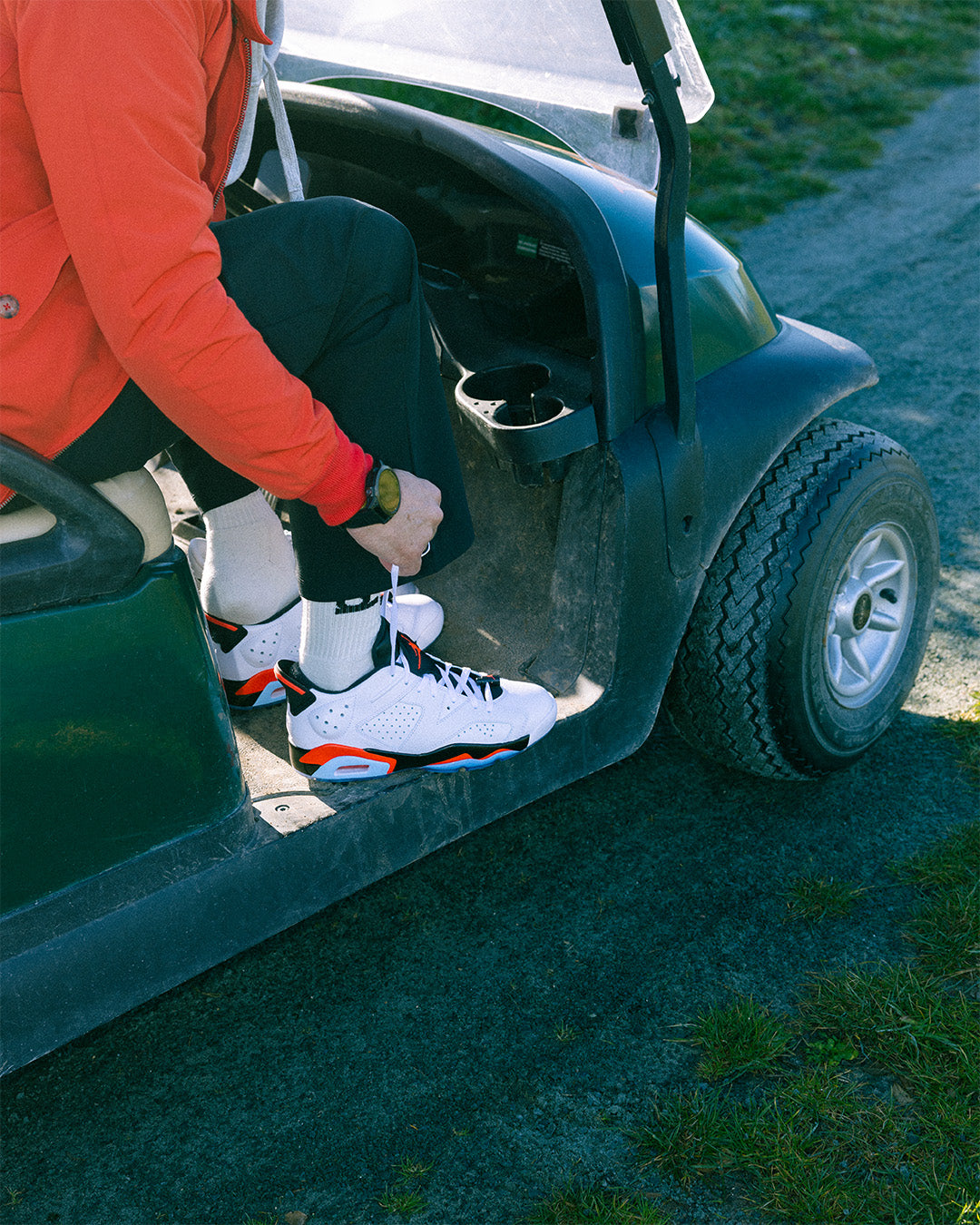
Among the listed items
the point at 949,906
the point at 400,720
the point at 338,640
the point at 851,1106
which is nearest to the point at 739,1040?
the point at 851,1106

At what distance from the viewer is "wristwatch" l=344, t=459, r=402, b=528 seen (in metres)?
1.48

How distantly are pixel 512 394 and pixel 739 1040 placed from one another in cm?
113

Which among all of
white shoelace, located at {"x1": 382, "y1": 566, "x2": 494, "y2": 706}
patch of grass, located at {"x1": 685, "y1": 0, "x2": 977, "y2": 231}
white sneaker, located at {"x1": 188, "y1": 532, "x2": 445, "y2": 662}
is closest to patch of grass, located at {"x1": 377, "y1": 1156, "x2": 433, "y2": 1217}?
white shoelace, located at {"x1": 382, "y1": 566, "x2": 494, "y2": 706}

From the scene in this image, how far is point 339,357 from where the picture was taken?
1.57 m

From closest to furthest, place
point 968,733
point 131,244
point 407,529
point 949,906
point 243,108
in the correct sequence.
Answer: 1. point 131,244
2. point 243,108
3. point 407,529
4. point 949,906
5. point 968,733

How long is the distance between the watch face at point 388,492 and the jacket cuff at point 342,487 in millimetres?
24

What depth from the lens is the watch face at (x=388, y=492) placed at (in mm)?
1490

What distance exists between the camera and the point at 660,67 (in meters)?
1.59

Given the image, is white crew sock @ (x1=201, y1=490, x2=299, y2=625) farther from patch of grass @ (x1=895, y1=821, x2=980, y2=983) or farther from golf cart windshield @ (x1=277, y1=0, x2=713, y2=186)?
patch of grass @ (x1=895, y1=821, x2=980, y2=983)

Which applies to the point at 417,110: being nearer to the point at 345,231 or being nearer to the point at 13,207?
the point at 345,231

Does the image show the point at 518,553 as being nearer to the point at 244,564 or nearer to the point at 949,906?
the point at 244,564

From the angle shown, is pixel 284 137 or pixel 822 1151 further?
pixel 284 137

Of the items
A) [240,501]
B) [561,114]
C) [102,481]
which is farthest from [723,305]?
[102,481]

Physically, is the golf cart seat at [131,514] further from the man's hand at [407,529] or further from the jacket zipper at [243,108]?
the jacket zipper at [243,108]
